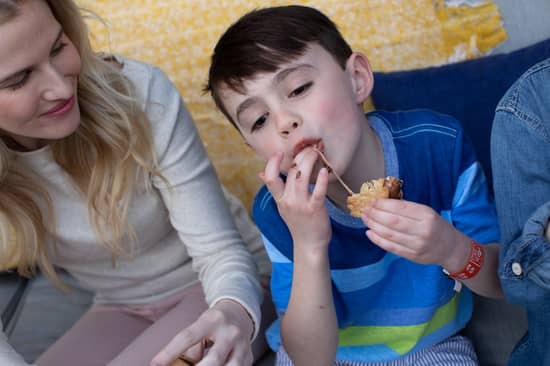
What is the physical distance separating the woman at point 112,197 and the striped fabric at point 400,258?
0.19 metres

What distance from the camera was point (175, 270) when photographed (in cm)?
166

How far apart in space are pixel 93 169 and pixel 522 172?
2.89 feet

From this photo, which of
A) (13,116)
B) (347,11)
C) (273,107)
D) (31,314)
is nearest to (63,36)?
(13,116)

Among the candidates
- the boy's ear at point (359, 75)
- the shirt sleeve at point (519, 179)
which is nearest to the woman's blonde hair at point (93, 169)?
the boy's ear at point (359, 75)

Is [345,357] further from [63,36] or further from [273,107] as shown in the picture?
[63,36]

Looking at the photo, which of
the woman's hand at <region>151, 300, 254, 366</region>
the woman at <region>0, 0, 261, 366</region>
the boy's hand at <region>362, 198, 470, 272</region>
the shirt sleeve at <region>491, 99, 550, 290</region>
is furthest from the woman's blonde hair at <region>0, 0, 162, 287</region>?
the shirt sleeve at <region>491, 99, 550, 290</region>

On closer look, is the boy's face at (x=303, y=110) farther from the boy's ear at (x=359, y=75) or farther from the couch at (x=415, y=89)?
the couch at (x=415, y=89)

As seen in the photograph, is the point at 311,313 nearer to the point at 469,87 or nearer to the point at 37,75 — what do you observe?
the point at 37,75

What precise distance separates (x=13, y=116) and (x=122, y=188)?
0.98 ft

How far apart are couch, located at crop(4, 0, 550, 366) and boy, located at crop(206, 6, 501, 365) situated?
0.90 feet

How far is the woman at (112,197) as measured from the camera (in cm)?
131

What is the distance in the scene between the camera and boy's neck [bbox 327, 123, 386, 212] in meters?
1.29

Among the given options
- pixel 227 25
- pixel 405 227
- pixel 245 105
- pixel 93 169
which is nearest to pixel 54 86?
pixel 93 169

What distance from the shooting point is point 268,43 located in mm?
1236
